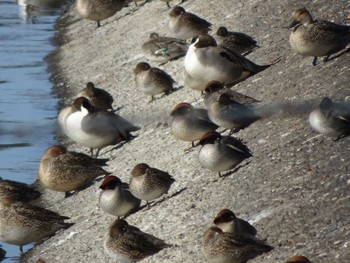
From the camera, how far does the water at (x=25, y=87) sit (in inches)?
717

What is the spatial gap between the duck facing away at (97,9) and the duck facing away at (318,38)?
29.0 ft

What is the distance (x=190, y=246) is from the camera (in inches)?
489

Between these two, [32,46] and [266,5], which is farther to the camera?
[32,46]

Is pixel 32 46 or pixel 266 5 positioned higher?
pixel 266 5

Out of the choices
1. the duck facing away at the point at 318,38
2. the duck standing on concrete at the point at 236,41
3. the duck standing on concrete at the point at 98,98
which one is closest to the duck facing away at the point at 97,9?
the duck standing on concrete at the point at 236,41

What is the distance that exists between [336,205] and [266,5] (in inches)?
398

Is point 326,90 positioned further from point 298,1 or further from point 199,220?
point 298,1

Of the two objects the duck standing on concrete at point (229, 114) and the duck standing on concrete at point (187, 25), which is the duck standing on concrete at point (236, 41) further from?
the duck standing on concrete at point (229, 114)

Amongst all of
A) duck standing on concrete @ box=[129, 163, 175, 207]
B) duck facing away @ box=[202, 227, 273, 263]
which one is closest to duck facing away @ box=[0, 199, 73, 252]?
duck standing on concrete @ box=[129, 163, 175, 207]

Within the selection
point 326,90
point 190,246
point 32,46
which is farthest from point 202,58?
point 32,46

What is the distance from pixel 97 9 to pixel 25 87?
126 inches

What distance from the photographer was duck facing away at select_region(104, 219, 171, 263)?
1270 cm

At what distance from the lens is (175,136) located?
15.8 m

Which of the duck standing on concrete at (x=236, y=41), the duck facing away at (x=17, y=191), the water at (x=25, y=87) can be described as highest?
the duck standing on concrete at (x=236, y=41)
